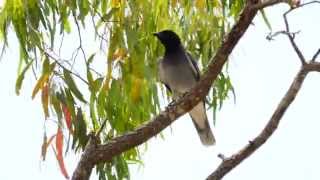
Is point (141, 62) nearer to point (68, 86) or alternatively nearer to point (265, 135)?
point (68, 86)

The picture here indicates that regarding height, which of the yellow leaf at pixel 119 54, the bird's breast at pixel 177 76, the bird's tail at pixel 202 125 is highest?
the yellow leaf at pixel 119 54

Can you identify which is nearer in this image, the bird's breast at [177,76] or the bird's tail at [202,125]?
the bird's tail at [202,125]

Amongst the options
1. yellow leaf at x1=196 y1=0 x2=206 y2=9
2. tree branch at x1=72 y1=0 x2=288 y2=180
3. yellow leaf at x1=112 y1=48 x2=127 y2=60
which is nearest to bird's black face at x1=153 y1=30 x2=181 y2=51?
yellow leaf at x1=196 y1=0 x2=206 y2=9

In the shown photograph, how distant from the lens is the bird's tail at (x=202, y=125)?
393 centimetres

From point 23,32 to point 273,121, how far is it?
3.01ft

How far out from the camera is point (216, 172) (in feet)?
8.82

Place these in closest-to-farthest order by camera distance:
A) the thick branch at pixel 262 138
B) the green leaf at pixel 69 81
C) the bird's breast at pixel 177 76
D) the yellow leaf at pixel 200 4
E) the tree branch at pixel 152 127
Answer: the tree branch at pixel 152 127 → the thick branch at pixel 262 138 → the green leaf at pixel 69 81 → the yellow leaf at pixel 200 4 → the bird's breast at pixel 177 76

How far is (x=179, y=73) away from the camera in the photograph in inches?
171

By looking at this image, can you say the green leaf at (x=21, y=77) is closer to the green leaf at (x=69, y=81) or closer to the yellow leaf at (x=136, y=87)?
the green leaf at (x=69, y=81)

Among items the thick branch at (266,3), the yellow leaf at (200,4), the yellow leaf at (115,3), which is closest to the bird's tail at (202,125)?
the yellow leaf at (200,4)

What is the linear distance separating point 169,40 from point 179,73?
0.33m

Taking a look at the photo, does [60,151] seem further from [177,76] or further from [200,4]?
[177,76]

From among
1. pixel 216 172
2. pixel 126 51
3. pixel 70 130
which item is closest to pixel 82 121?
pixel 70 130

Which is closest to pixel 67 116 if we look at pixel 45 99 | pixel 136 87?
pixel 45 99
